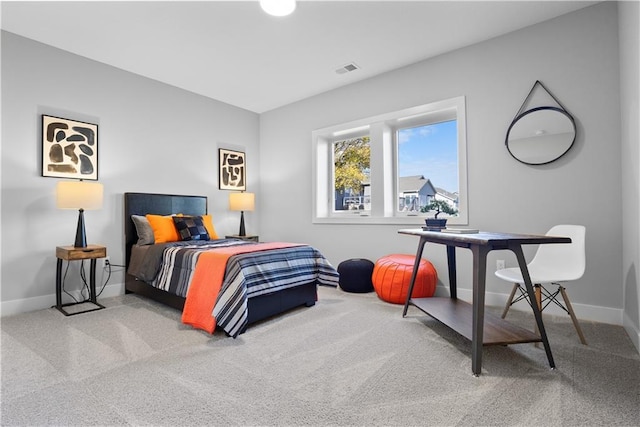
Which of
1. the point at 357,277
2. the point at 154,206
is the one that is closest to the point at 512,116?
the point at 357,277

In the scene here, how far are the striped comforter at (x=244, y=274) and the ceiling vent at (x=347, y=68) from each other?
221 cm

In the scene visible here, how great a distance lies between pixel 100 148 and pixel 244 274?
2544 mm

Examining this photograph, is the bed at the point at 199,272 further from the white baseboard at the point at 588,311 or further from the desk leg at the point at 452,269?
the white baseboard at the point at 588,311

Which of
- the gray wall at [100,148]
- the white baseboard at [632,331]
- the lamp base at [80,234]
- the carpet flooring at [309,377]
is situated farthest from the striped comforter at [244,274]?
the white baseboard at [632,331]

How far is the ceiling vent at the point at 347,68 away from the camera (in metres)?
3.68

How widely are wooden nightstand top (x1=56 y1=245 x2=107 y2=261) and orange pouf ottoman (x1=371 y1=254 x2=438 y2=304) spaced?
278 cm

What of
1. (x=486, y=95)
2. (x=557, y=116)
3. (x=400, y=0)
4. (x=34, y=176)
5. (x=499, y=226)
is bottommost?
(x=499, y=226)

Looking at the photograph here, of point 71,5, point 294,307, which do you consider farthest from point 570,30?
point 71,5

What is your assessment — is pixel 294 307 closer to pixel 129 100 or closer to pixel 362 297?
pixel 362 297

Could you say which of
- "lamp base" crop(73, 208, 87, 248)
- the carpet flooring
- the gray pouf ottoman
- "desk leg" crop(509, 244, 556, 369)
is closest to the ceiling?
"lamp base" crop(73, 208, 87, 248)

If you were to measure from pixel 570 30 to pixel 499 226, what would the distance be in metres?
1.80

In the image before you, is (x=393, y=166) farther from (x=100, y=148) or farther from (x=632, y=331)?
(x=100, y=148)

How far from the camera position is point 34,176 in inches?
122

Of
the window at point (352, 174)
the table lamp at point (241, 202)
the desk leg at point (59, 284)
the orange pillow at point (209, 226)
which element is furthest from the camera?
the table lamp at point (241, 202)
